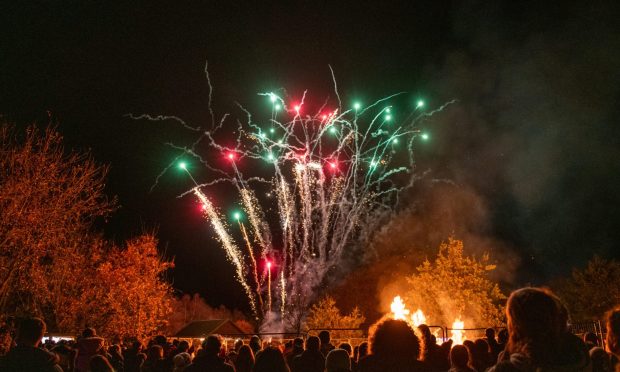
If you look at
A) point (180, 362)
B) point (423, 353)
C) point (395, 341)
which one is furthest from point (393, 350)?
point (180, 362)

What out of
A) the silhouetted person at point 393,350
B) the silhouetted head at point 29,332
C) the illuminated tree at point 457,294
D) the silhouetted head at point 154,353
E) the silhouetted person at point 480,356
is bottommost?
the silhouetted person at point 480,356

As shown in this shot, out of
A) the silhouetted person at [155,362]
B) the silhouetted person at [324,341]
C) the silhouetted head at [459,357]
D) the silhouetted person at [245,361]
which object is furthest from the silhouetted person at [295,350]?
the silhouetted head at [459,357]

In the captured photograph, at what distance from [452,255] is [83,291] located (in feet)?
86.2

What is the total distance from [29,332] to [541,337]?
4.10m

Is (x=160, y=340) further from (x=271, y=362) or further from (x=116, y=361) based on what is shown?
(x=271, y=362)

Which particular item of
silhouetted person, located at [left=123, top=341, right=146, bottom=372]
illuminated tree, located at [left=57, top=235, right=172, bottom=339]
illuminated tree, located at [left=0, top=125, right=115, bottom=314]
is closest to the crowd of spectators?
silhouetted person, located at [left=123, top=341, right=146, bottom=372]

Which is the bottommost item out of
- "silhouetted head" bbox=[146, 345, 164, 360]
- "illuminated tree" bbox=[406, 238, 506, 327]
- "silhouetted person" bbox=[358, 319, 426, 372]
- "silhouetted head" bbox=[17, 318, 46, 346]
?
"silhouetted head" bbox=[146, 345, 164, 360]

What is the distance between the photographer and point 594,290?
1748 inches

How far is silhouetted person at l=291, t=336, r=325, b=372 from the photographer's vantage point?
7.20m

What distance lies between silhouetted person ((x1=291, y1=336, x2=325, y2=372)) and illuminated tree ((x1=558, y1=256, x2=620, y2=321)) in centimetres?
4251

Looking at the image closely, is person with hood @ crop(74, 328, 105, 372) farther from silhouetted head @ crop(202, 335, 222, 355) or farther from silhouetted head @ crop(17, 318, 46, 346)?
silhouetted head @ crop(17, 318, 46, 346)

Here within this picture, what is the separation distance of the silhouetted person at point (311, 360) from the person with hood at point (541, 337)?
4703 mm

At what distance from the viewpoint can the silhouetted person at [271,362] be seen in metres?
6.23

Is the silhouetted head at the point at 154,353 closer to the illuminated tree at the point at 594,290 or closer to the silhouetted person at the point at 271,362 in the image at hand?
the silhouetted person at the point at 271,362
